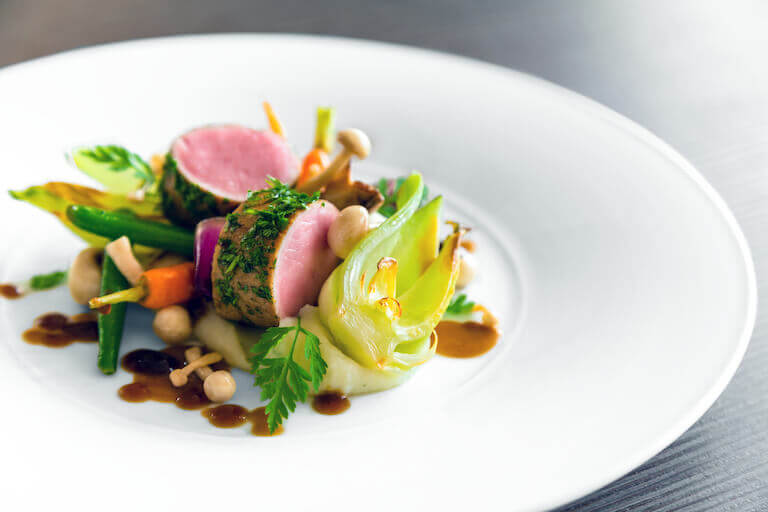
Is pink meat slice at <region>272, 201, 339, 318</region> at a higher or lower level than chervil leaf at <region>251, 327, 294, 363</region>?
higher

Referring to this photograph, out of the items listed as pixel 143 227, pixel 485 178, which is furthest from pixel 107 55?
pixel 485 178

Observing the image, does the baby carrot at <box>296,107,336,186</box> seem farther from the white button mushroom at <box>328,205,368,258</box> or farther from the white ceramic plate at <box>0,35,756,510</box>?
the white button mushroom at <box>328,205,368,258</box>

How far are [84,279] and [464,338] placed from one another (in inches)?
49.7

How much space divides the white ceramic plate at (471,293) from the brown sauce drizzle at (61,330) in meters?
0.04

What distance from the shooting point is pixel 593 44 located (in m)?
4.51

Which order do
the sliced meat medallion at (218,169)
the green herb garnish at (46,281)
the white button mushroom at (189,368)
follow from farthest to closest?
the sliced meat medallion at (218,169), the green herb garnish at (46,281), the white button mushroom at (189,368)

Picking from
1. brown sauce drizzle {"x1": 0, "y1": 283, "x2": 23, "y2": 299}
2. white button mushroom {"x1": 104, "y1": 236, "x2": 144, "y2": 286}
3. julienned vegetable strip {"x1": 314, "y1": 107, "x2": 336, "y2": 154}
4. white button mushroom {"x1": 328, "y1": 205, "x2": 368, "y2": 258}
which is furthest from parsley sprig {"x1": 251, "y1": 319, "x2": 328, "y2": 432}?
julienned vegetable strip {"x1": 314, "y1": 107, "x2": 336, "y2": 154}

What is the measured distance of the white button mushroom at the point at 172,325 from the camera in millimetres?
2412

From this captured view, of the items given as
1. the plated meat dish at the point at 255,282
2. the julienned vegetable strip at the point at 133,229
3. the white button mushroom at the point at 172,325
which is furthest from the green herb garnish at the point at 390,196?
the white button mushroom at the point at 172,325

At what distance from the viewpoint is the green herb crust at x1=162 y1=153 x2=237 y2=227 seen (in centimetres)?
269

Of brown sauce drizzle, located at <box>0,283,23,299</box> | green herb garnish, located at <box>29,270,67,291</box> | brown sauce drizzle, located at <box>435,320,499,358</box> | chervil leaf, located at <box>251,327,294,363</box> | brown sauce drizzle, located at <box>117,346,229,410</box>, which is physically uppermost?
chervil leaf, located at <box>251,327,294,363</box>

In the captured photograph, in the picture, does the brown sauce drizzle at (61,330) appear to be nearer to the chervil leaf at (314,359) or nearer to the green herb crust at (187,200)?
the green herb crust at (187,200)

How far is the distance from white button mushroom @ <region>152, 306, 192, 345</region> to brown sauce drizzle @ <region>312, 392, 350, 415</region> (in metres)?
0.51

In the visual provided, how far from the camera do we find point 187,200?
269 centimetres
